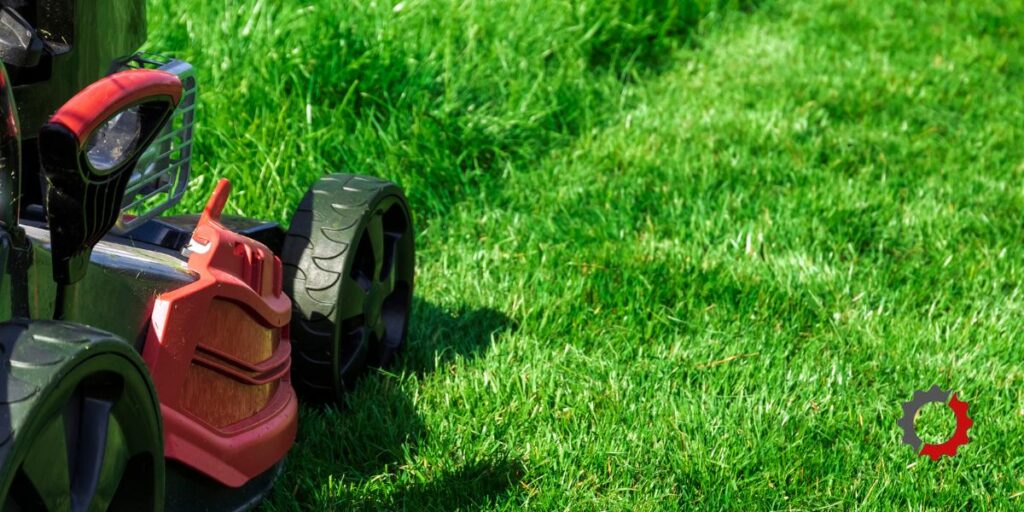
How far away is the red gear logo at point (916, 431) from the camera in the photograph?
2.50 metres

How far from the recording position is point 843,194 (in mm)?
3783

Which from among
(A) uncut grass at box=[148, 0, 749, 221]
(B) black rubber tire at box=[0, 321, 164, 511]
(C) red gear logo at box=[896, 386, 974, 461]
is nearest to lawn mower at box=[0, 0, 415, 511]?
(B) black rubber tire at box=[0, 321, 164, 511]

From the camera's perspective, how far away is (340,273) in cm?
242

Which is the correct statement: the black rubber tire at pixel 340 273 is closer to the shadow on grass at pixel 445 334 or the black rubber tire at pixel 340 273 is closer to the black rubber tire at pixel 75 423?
the shadow on grass at pixel 445 334

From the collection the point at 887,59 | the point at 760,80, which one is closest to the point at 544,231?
the point at 760,80

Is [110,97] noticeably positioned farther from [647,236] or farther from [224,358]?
[647,236]

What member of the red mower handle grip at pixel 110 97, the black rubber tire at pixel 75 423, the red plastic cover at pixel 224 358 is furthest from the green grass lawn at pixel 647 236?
the red mower handle grip at pixel 110 97

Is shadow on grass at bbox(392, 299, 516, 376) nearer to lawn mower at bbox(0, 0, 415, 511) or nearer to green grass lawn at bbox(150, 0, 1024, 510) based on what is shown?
green grass lawn at bbox(150, 0, 1024, 510)

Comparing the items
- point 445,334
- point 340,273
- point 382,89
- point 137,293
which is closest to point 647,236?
point 445,334

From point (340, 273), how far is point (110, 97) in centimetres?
83

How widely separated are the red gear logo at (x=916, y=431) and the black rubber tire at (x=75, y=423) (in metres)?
→ 1.49

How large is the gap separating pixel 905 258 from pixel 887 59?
74.5 inches

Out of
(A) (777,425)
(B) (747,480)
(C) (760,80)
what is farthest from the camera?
(C) (760,80)

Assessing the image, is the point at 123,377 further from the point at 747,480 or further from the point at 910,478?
the point at 910,478
